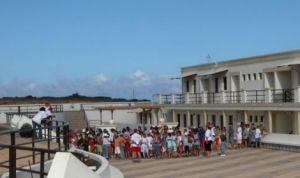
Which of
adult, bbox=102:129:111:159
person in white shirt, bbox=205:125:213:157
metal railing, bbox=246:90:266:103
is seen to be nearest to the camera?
adult, bbox=102:129:111:159

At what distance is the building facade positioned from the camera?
1176 inches

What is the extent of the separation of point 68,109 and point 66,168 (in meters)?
48.6

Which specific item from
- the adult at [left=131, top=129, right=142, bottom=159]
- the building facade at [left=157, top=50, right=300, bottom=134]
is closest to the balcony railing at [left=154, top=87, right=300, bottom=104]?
the building facade at [left=157, top=50, right=300, bottom=134]

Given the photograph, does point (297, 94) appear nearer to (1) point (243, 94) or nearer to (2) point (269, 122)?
(2) point (269, 122)

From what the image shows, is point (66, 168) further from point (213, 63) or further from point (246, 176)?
point (213, 63)

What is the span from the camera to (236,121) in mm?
33531

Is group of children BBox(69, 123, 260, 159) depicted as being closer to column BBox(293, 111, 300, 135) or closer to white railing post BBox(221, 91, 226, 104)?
column BBox(293, 111, 300, 135)

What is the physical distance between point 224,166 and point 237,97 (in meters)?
16.1

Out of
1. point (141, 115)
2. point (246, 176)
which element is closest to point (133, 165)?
point (246, 176)

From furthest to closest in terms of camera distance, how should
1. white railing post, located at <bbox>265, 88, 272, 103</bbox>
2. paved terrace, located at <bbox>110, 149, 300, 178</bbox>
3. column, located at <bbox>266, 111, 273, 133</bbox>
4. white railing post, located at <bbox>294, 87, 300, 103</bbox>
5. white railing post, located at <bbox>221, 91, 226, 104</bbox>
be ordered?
white railing post, located at <bbox>221, 91, 226, 104</bbox>
white railing post, located at <bbox>265, 88, 272, 103</bbox>
column, located at <bbox>266, 111, 273, 133</bbox>
white railing post, located at <bbox>294, 87, 300, 103</bbox>
paved terrace, located at <bbox>110, 149, 300, 178</bbox>

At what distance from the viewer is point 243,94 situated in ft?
108

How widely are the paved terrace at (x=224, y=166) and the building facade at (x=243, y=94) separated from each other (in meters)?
6.33

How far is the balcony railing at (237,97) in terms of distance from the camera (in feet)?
97.2

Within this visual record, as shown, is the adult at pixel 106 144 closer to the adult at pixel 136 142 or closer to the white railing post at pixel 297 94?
the adult at pixel 136 142
